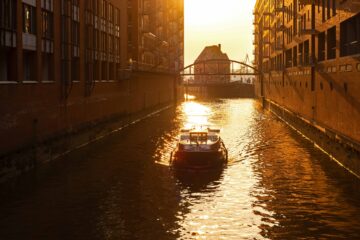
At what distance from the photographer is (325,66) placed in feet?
131

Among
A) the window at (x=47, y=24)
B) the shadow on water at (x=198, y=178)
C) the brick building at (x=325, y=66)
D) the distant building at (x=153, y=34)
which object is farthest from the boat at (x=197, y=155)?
the distant building at (x=153, y=34)

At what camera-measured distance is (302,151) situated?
128 ft

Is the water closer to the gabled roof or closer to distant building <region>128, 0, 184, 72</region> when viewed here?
distant building <region>128, 0, 184, 72</region>

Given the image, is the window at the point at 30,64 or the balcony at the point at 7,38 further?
the window at the point at 30,64

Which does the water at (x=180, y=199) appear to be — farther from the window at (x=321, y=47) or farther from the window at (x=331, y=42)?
the window at (x=321, y=47)

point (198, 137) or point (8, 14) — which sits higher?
point (8, 14)

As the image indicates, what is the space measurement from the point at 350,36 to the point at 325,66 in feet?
17.3

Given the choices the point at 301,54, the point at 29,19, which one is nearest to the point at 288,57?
the point at 301,54

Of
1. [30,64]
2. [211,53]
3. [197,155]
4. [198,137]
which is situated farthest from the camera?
[211,53]

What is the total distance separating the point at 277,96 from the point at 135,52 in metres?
23.7

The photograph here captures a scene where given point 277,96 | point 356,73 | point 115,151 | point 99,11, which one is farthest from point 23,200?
point 277,96

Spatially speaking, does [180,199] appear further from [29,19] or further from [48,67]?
[48,67]

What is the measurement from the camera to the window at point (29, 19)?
3256 centimetres

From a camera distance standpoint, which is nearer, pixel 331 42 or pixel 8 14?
pixel 8 14
